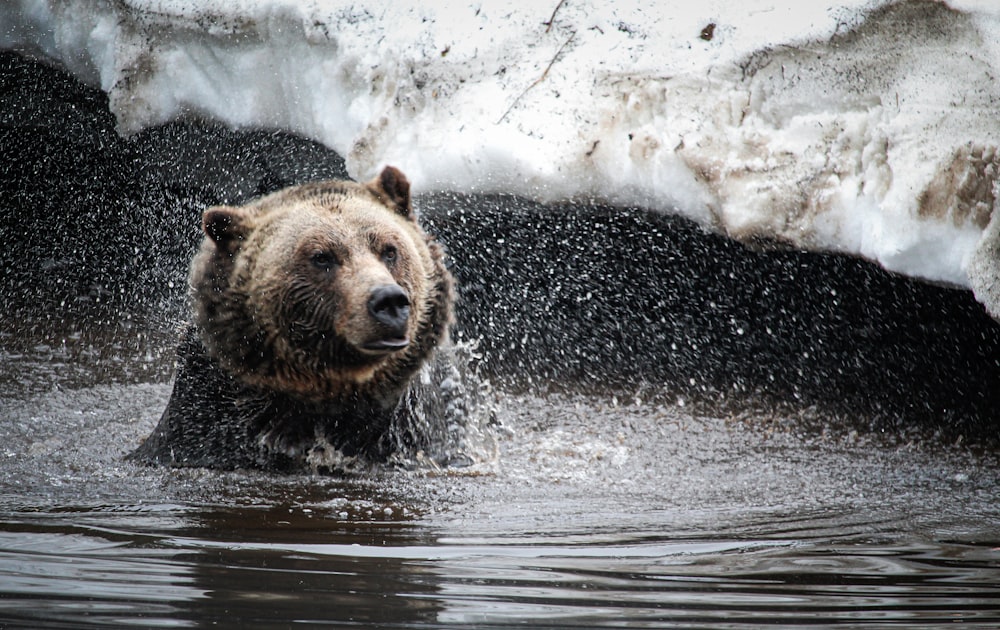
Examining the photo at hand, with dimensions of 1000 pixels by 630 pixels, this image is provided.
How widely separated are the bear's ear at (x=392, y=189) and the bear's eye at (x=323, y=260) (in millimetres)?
588

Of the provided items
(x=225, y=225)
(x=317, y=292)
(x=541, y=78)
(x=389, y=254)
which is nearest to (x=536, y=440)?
(x=389, y=254)

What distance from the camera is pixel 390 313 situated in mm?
3879

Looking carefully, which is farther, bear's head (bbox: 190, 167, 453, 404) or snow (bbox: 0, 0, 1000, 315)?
snow (bbox: 0, 0, 1000, 315)

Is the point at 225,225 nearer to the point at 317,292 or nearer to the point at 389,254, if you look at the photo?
the point at 317,292

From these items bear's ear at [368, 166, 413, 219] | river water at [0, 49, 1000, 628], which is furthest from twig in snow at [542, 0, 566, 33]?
bear's ear at [368, 166, 413, 219]

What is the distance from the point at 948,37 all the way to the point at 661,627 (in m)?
3.79

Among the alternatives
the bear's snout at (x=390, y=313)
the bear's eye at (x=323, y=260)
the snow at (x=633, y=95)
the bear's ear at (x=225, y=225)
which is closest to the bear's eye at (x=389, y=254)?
the bear's eye at (x=323, y=260)

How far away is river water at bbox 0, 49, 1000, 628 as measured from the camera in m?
2.52

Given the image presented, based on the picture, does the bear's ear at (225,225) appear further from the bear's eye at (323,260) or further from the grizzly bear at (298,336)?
the bear's eye at (323,260)

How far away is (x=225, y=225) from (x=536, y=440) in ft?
6.48

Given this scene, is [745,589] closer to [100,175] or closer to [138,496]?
[138,496]

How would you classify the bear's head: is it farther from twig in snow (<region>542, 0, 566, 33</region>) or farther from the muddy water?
twig in snow (<region>542, 0, 566, 33</region>)

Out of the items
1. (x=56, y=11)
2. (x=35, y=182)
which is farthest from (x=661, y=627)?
(x=35, y=182)

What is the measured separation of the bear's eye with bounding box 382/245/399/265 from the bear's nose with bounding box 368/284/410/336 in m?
0.40
